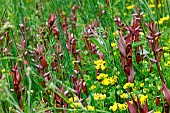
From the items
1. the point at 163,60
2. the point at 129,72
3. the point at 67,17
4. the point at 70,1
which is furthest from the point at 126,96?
the point at 70,1

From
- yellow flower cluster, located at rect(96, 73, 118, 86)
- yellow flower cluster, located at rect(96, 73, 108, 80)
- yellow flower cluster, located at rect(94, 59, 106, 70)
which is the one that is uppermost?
yellow flower cluster, located at rect(94, 59, 106, 70)

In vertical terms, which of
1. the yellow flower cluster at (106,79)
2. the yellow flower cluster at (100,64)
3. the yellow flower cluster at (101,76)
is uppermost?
the yellow flower cluster at (100,64)

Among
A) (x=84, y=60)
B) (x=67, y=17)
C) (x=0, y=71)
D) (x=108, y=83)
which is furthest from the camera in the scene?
(x=67, y=17)

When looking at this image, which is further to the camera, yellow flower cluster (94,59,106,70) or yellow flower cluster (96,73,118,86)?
yellow flower cluster (94,59,106,70)

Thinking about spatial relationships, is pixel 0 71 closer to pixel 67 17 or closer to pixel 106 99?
pixel 106 99

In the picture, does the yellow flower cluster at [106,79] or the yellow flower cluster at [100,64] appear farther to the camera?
the yellow flower cluster at [100,64]

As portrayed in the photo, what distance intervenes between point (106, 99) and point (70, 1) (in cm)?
264

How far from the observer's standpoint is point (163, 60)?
2527mm

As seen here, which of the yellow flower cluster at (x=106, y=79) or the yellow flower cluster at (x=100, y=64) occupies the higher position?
the yellow flower cluster at (x=100, y=64)

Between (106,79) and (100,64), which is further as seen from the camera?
(100,64)

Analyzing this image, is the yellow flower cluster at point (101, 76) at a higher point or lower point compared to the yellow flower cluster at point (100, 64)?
lower

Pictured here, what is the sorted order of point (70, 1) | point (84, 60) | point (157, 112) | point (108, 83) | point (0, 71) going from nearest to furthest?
point (157, 112)
point (108, 83)
point (0, 71)
point (84, 60)
point (70, 1)

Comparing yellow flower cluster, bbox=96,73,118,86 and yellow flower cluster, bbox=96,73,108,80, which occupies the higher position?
yellow flower cluster, bbox=96,73,108,80

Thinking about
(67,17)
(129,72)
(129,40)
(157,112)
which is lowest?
(157,112)
